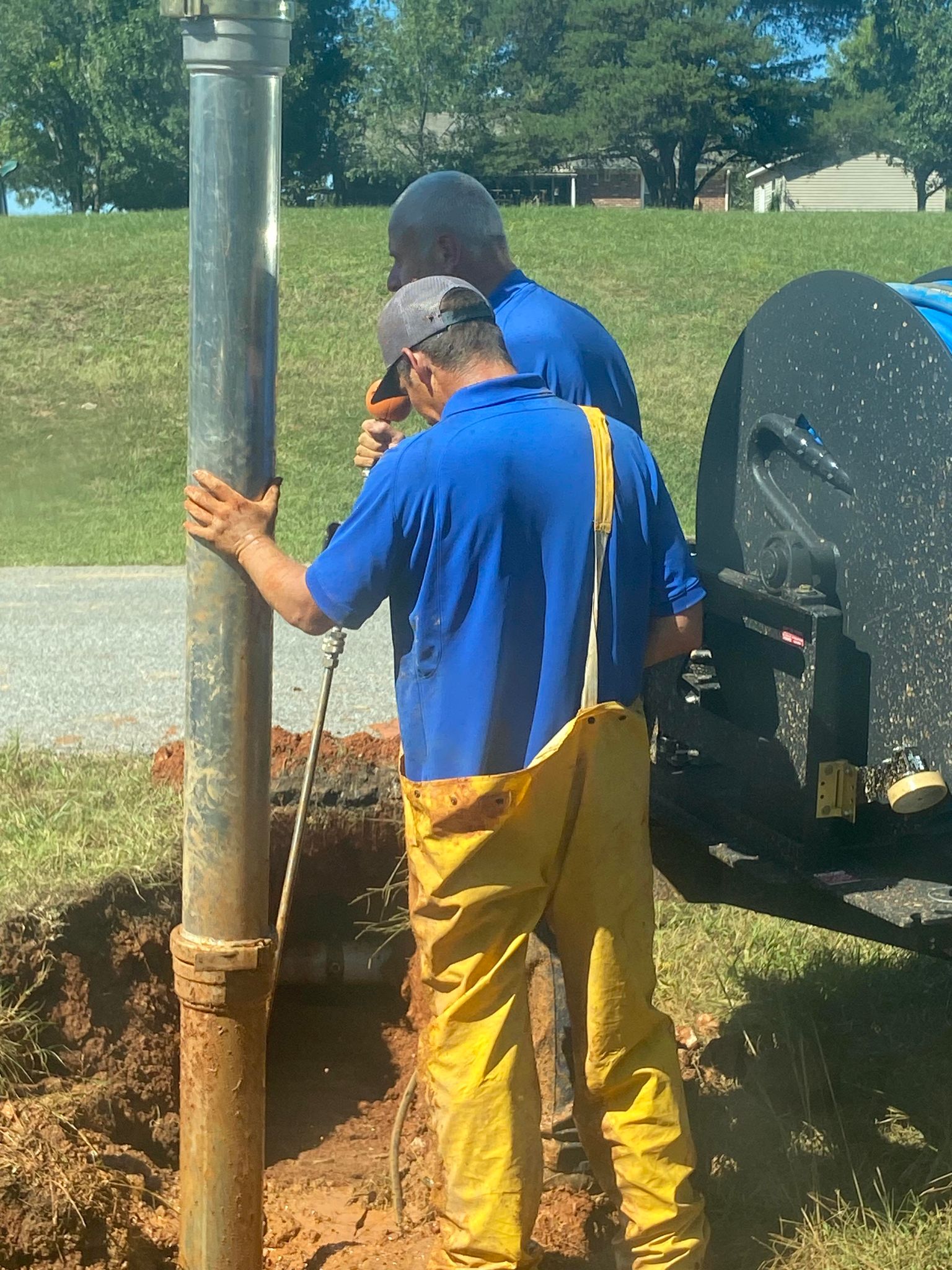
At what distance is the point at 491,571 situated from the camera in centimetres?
273

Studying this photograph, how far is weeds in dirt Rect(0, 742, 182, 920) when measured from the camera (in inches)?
163

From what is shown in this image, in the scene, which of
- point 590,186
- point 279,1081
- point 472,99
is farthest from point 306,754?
point 590,186

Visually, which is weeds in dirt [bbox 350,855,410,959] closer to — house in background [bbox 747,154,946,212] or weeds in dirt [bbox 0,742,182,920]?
weeds in dirt [bbox 0,742,182,920]

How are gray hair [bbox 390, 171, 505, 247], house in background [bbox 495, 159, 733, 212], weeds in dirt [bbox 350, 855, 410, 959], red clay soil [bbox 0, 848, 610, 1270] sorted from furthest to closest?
house in background [bbox 495, 159, 733, 212] < weeds in dirt [bbox 350, 855, 410, 959] < gray hair [bbox 390, 171, 505, 247] < red clay soil [bbox 0, 848, 610, 1270]

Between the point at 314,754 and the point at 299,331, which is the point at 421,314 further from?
the point at 299,331

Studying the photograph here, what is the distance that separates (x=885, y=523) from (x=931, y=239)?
27.7m

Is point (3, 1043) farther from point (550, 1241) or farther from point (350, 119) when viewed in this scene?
point (350, 119)

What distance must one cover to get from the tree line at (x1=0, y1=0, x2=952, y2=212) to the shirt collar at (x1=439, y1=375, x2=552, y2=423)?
46.8m

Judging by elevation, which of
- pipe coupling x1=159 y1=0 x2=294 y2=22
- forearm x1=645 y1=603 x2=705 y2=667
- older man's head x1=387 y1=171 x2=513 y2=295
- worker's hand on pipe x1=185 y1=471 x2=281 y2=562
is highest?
pipe coupling x1=159 y1=0 x2=294 y2=22

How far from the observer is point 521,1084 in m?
Answer: 2.84

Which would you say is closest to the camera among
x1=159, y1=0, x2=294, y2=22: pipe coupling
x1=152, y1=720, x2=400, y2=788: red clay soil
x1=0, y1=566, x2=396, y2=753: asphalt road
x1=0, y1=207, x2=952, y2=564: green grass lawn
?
x1=159, y1=0, x2=294, y2=22: pipe coupling


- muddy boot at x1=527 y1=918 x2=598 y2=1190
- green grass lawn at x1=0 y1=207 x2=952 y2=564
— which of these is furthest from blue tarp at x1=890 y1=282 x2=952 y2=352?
green grass lawn at x1=0 y1=207 x2=952 y2=564

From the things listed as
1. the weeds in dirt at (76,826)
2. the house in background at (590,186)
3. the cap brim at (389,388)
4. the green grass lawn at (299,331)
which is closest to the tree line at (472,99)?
the house in background at (590,186)

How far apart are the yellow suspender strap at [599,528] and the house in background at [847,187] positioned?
209 feet
